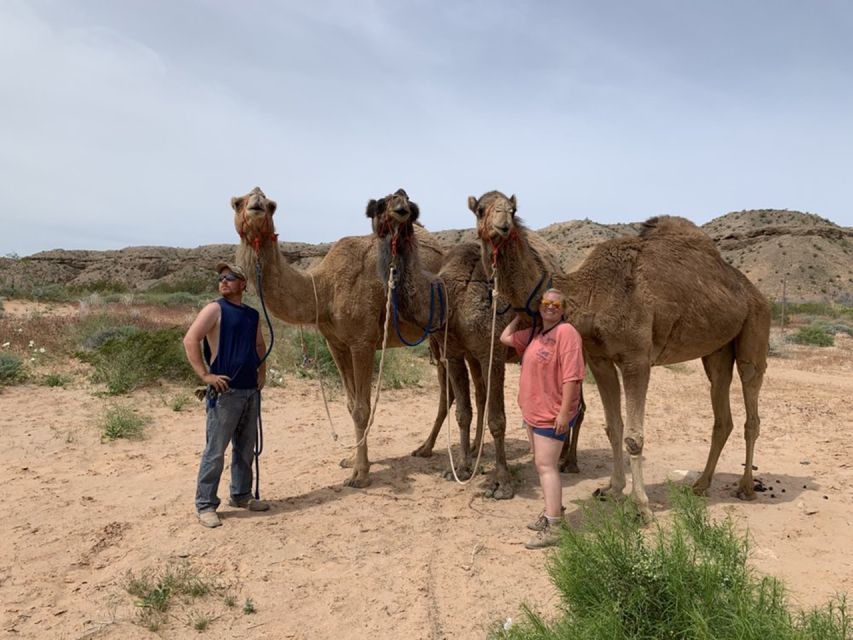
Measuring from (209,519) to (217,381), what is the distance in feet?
3.91

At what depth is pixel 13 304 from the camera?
25891 millimetres

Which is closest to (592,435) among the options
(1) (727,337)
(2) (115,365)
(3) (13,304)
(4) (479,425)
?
(4) (479,425)

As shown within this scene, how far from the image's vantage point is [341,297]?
5.90 metres

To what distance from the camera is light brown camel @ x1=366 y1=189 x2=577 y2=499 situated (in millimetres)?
5453

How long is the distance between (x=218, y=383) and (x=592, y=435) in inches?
220

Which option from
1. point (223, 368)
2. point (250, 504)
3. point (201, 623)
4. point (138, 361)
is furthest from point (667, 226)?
point (138, 361)

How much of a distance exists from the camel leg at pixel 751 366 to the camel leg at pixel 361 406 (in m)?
3.74

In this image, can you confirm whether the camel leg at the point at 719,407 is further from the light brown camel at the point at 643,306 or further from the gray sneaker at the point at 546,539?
the gray sneaker at the point at 546,539

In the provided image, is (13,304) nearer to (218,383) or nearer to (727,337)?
(218,383)

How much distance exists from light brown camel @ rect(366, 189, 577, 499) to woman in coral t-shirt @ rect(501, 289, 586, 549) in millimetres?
1076

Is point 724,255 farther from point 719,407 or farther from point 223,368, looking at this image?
point 223,368

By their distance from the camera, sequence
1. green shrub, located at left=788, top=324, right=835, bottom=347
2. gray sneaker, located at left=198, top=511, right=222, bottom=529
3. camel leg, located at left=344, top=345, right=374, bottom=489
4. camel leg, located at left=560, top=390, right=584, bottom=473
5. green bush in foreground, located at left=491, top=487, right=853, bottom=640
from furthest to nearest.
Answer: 1. green shrub, located at left=788, top=324, right=835, bottom=347
2. camel leg, located at left=560, top=390, right=584, bottom=473
3. camel leg, located at left=344, top=345, right=374, bottom=489
4. gray sneaker, located at left=198, top=511, right=222, bottom=529
5. green bush in foreground, located at left=491, top=487, right=853, bottom=640

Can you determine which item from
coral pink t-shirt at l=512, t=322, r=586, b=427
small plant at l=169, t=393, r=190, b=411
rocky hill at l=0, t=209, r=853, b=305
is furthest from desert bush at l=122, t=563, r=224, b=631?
rocky hill at l=0, t=209, r=853, b=305

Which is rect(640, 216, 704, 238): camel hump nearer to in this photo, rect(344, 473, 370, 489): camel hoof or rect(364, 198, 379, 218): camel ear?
rect(364, 198, 379, 218): camel ear
